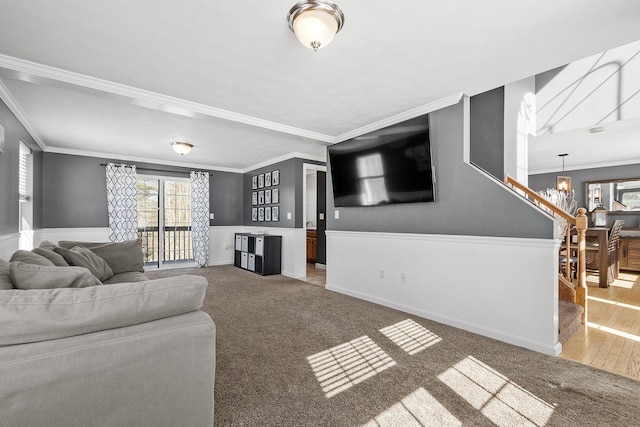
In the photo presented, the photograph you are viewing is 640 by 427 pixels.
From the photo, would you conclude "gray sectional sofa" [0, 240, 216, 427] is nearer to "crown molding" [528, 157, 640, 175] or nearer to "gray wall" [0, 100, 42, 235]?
"gray wall" [0, 100, 42, 235]

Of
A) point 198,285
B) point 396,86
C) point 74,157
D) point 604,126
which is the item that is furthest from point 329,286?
point 74,157

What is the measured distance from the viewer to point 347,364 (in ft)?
7.29

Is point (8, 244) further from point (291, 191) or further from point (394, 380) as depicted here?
point (394, 380)

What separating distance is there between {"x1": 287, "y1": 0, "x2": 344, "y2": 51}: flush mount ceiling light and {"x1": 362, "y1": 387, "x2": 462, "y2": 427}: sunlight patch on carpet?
2.16 meters

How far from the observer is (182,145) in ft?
14.8

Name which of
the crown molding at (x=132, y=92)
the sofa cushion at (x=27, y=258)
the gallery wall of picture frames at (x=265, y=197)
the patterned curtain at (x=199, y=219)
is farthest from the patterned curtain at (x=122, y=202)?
the sofa cushion at (x=27, y=258)

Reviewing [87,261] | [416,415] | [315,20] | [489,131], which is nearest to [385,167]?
[489,131]

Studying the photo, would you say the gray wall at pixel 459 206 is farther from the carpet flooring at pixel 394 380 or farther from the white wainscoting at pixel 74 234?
the white wainscoting at pixel 74 234

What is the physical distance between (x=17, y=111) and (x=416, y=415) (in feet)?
15.7

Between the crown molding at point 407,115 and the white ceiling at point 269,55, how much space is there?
0.08 ft

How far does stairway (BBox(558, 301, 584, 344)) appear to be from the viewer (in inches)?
102

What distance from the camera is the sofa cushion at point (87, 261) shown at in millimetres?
2523

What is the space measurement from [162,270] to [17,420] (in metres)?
5.59

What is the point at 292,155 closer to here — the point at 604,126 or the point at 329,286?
the point at 329,286
